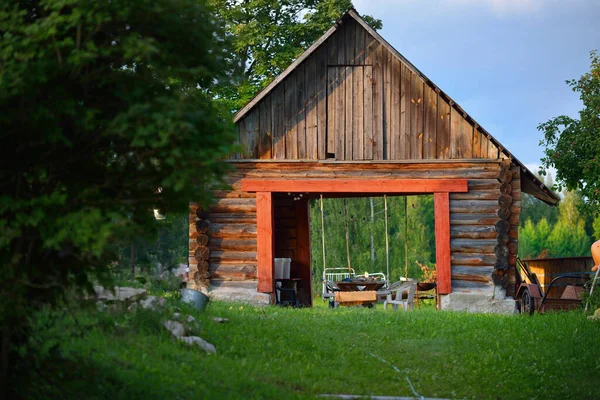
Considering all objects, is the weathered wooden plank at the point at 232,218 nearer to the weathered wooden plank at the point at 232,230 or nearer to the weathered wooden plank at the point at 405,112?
the weathered wooden plank at the point at 232,230

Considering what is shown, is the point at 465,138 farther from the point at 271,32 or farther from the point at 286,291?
the point at 271,32

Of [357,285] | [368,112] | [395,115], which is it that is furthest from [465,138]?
[357,285]

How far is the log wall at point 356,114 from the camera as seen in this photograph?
1872 cm

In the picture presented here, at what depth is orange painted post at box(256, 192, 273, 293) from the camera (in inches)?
732

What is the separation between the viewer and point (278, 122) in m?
19.0

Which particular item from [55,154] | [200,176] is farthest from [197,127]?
[55,154]

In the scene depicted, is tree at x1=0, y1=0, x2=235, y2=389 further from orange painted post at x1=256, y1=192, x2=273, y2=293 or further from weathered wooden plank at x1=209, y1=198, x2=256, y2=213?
weathered wooden plank at x1=209, y1=198, x2=256, y2=213

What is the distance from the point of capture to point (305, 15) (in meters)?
27.6

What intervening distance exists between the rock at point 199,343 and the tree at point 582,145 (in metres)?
14.3

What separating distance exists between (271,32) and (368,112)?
8.97 meters

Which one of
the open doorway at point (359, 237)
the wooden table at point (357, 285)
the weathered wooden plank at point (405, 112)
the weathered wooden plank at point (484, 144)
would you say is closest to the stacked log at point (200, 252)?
the wooden table at point (357, 285)

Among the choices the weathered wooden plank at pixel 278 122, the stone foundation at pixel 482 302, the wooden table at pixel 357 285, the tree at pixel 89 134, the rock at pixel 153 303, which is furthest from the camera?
the wooden table at pixel 357 285

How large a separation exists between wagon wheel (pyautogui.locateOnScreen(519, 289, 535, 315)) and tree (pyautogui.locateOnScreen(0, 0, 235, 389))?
39.4 ft

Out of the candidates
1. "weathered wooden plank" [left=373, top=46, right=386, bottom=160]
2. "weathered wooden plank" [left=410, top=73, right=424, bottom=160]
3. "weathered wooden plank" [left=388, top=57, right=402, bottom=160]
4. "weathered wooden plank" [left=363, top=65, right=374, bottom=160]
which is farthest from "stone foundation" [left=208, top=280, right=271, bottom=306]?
"weathered wooden plank" [left=410, top=73, right=424, bottom=160]
